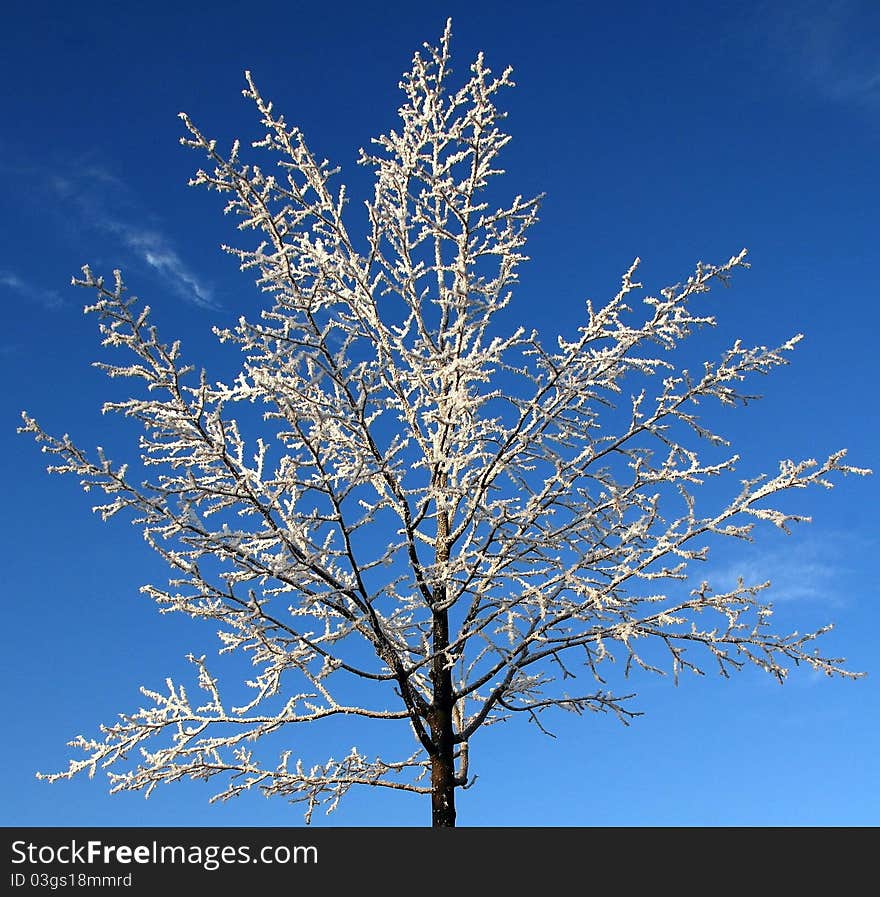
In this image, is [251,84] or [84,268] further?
[251,84]

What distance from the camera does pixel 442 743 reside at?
23.3 ft

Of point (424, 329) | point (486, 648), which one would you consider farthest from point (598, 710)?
point (424, 329)

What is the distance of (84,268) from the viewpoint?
222 inches

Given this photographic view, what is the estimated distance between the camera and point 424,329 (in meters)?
8.16

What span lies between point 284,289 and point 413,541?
2220 millimetres

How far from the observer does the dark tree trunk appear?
6947 millimetres

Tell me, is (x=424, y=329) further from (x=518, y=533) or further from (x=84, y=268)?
(x=84, y=268)

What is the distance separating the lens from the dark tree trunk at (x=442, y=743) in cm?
695

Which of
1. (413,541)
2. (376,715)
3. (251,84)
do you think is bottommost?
(376,715)
